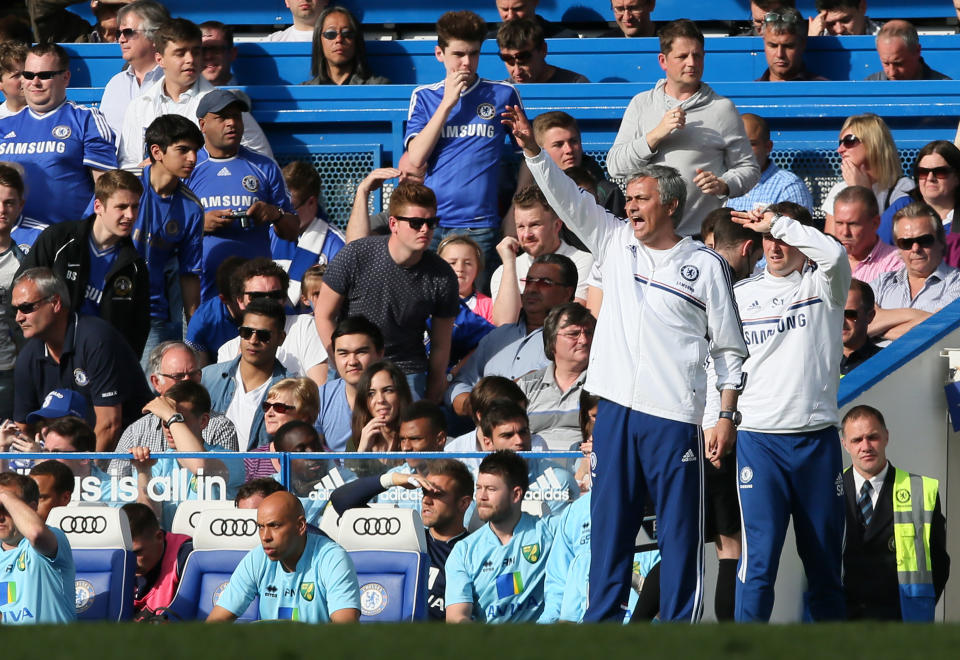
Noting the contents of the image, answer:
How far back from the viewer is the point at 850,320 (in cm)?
766

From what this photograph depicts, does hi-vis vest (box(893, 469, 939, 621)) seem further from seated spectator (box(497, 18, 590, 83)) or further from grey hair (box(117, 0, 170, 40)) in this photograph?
grey hair (box(117, 0, 170, 40))

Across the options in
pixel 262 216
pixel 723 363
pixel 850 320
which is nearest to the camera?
pixel 723 363

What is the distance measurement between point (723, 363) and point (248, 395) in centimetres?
311

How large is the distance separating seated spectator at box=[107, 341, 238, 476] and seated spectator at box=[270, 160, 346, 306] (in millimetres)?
1568

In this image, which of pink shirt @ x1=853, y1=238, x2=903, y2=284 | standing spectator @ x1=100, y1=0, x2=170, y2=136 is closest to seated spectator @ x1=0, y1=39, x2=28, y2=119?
standing spectator @ x1=100, y1=0, x2=170, y2=136

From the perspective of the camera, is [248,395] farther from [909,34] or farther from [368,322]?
Answer: [909,34]

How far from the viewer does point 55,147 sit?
9.61m

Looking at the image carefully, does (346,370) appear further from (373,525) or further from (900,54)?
(900,54)

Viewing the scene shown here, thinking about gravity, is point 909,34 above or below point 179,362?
above

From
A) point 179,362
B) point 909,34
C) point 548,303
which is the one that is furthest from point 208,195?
point 909,34

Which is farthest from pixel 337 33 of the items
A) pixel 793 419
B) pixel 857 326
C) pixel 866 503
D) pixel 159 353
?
pixel 793 419

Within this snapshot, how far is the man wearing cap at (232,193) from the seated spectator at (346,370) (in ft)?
5.02

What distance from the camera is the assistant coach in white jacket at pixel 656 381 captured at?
553 cm

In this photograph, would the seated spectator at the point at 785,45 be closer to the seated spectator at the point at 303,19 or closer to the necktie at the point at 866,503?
the seated spectator at the point at 303,19
